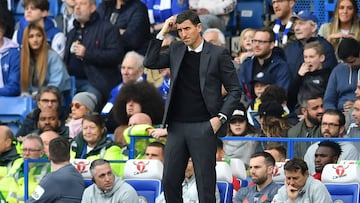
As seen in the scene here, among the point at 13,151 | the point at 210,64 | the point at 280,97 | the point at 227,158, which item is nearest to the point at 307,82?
the point at 280,97

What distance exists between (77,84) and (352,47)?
448cm

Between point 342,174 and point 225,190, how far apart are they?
1.20m

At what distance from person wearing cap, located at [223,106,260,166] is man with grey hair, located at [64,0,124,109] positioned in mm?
2910

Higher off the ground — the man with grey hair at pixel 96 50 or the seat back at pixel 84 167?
the man with grey hair at pixel 96 50

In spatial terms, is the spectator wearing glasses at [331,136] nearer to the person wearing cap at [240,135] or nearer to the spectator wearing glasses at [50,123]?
the person wearing cap at [240,135]

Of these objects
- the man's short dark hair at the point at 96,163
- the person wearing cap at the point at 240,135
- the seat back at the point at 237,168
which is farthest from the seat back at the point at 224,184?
the person wearing cap at the point at 240,135

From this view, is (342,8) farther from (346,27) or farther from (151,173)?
(151,173)

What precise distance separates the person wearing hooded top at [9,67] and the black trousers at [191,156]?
6.48 meters

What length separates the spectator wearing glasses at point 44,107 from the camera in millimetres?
19203

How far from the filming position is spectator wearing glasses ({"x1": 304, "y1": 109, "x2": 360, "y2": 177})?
1617 centimetres

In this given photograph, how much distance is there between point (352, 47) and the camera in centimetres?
1789

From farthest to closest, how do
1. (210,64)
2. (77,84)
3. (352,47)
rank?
(77,84) → (352,47) → (210,64)

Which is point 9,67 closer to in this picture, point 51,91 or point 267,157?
point 51,91

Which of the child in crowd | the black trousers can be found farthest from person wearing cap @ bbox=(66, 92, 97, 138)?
the black trousers
